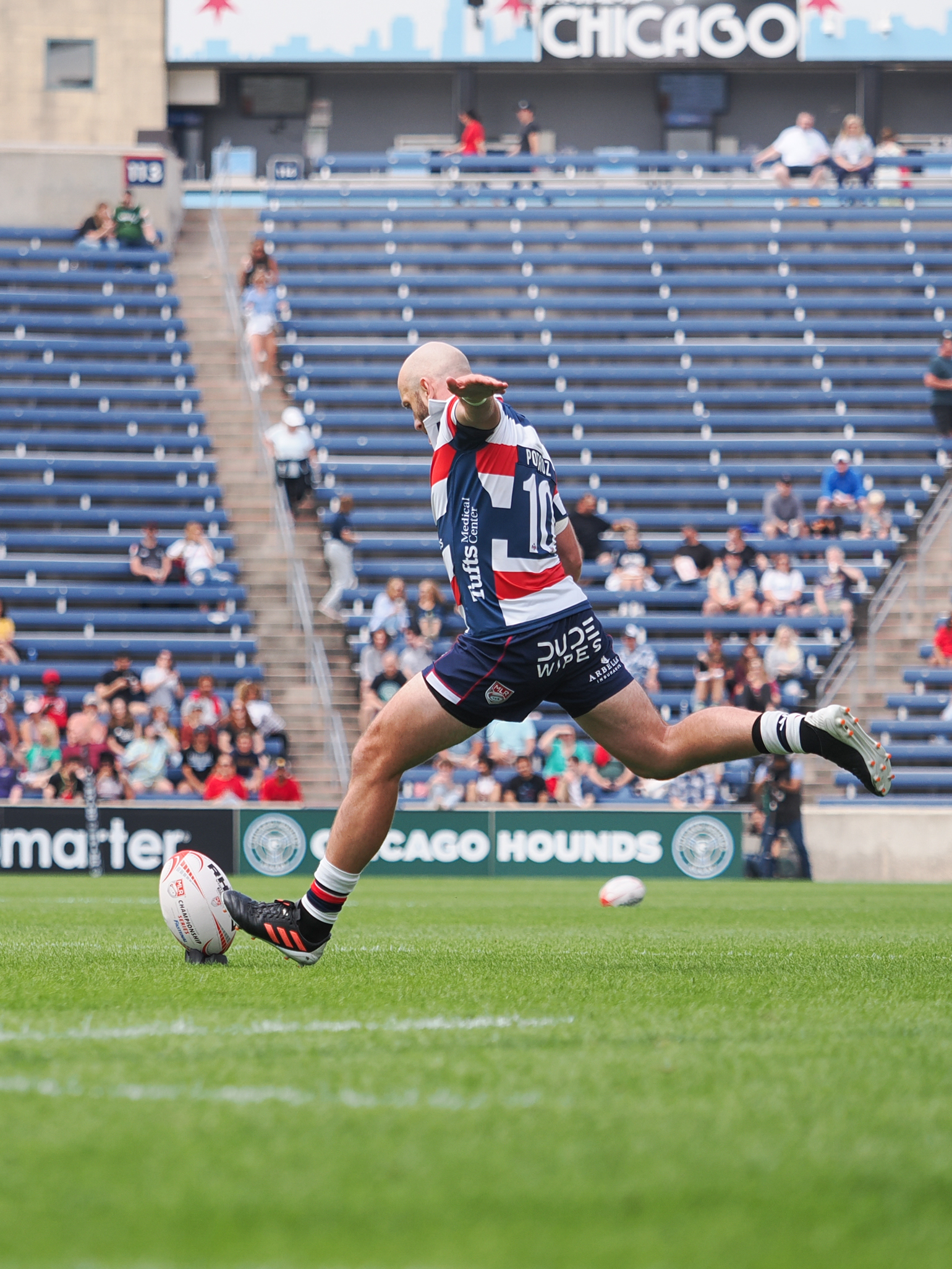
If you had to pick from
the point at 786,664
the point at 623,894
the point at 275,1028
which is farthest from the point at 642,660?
the point at 275,1028

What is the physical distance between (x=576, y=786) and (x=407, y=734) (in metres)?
12.6

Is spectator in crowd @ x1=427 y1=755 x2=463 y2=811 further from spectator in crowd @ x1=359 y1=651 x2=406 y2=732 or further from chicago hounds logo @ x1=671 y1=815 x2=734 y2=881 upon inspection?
chicago hounds logo @ x1=671 y1=815 x2=734 y2=881

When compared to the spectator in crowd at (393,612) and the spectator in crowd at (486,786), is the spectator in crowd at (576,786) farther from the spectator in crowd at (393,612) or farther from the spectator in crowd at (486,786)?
the spectator in crowd at (393,612)

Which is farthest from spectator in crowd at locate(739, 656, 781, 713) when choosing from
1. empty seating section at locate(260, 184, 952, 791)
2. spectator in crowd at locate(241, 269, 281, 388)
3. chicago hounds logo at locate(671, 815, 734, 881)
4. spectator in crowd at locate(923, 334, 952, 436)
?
spectator in crowd at locate(241, 269, 281, 388)

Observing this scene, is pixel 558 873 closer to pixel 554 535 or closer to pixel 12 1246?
pixel 554 535

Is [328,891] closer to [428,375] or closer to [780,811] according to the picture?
[428,375]

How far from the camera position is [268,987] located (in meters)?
5.04

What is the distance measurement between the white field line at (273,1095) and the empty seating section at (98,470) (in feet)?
54.8

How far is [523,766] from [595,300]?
9853 mm

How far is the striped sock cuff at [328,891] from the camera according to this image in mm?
5531

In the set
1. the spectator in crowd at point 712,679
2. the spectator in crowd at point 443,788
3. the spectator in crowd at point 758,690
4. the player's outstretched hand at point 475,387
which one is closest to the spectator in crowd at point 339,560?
the spectator in crowd at point 443,788

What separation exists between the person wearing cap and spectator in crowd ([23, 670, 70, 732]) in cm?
425

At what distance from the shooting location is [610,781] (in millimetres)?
18109

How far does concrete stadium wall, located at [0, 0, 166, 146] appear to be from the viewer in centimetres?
3097
